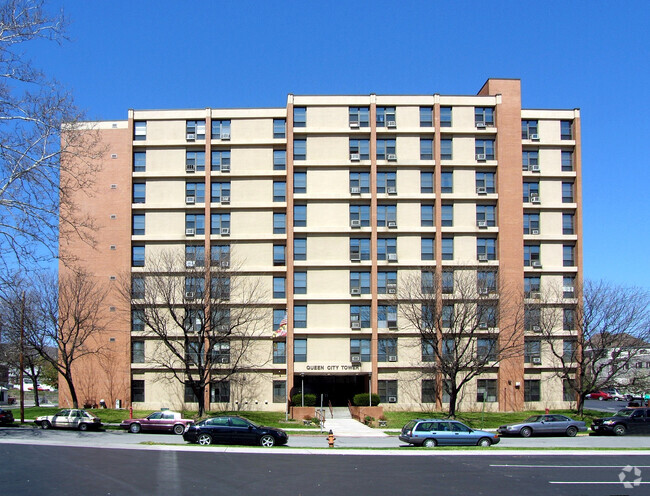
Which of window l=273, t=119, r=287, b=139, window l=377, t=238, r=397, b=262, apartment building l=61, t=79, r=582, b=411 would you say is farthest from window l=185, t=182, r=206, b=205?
window l=377, t=238, r=397, b=262

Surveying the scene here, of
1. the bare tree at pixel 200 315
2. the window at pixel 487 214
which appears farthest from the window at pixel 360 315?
the window at pixel 487 214

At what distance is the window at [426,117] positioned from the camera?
5619 centimetres

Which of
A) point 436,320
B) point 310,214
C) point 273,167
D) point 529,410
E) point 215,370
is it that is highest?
point 273,167

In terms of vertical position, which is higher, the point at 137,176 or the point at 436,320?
the point at 137,176

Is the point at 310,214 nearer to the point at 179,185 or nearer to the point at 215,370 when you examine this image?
the point at 179,185

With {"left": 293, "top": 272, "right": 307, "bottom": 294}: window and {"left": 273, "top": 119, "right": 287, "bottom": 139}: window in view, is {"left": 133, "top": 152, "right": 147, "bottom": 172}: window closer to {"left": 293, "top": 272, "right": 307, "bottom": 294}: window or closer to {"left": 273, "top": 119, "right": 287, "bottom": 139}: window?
{"left": 273, "top": 119, "right": 287, "bottom": 139}: window

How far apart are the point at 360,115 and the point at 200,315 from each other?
22280 millimetres

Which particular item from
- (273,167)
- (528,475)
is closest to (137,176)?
(273,167)

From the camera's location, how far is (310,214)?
2162 inches

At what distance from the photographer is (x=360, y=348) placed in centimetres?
5384

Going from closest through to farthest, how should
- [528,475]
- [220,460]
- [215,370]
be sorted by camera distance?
1. [528,475]
2. [220,460]
3. [215,370]

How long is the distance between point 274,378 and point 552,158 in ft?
99.9

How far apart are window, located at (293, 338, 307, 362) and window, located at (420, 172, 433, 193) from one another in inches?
647

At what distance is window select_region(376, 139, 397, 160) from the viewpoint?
5559 cm
